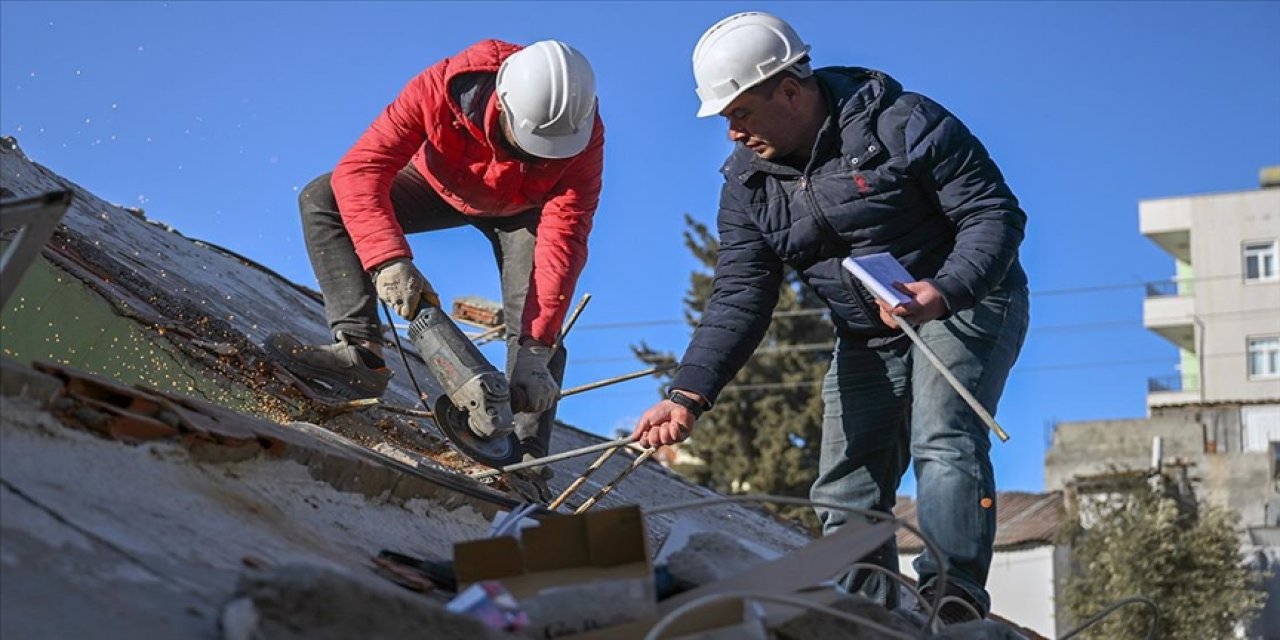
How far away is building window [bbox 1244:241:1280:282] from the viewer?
138 feet

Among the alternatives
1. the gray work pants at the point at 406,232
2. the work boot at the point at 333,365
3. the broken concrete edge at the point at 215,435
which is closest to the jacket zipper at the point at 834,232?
the broken concrete edge at the point at 215,435

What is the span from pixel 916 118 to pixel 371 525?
73.8 inches

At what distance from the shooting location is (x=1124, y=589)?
85.7 ft

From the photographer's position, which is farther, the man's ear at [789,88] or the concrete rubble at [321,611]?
the man's ear at [789,88]

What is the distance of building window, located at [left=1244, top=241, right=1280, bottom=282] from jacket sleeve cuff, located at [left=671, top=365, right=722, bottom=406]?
129ft

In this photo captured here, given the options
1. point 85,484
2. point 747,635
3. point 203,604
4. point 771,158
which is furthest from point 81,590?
point 771,158

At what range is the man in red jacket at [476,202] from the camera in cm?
626

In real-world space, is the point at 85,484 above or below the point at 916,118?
below

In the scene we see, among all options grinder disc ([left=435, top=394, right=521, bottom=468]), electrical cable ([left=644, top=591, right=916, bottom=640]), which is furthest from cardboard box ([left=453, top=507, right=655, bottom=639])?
grinder disc ([left=435, top=394, right=521, bottom=468])

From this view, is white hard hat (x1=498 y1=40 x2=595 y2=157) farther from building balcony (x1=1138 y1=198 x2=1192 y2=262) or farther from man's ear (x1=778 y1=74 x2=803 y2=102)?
building balcony (x1=1138 y1=198 x2=1192 y2=262)

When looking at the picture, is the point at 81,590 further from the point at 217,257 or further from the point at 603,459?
the point at 217,257

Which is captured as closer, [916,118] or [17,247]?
[17,247]

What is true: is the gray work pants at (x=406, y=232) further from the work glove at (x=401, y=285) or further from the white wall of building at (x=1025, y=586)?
the white wall of building at (x=1025, y=586)

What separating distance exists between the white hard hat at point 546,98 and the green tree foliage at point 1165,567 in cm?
1941
